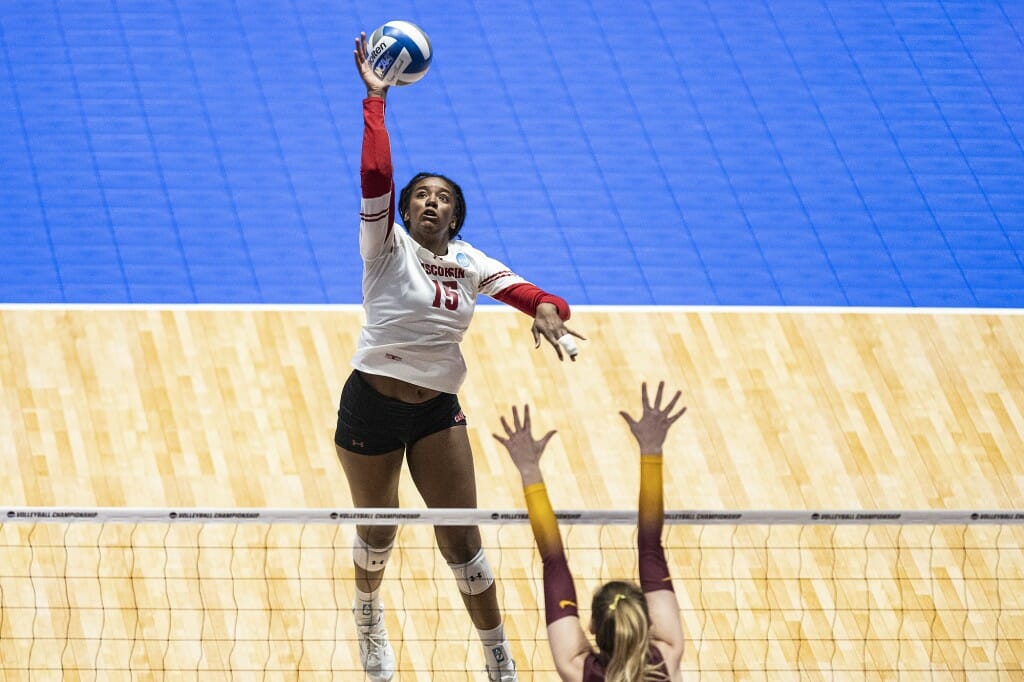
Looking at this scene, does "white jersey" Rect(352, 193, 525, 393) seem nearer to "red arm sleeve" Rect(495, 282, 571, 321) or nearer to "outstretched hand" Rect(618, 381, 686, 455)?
"red arm sleeve" Rect(495, 282, 571, 321)

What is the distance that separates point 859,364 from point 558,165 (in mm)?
2956

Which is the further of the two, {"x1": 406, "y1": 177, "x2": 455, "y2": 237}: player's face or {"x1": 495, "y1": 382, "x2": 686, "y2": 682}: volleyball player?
{"x1": 406, "y1": 177, "x2": 455, "y2": 237}: player's face

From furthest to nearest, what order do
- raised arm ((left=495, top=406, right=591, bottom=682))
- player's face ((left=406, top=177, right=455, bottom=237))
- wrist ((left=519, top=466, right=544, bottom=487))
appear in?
player's face ((left=406, top=177, right=455, bottom=237)) < wrist ((left=519, top=466, right=544, bottom=487)) < raised arm ((left=495, top=406, right=591, bottom=682))

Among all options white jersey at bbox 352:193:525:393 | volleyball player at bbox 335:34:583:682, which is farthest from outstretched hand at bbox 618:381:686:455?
white jersey at bbox 352:193:525:393

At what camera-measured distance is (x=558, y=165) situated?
452 inches

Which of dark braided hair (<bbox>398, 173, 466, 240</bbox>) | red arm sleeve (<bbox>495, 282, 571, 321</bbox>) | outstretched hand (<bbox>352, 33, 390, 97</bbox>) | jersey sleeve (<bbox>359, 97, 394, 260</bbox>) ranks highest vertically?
outstretched hand (<bbox>352, 33, 390, 97</bbox>)

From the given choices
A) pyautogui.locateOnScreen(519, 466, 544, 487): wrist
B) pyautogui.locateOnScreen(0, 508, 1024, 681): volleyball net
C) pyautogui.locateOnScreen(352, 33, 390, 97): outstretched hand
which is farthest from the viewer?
pyautogui.locateOnScreen(0, 508, 1024, 681): volleyball net

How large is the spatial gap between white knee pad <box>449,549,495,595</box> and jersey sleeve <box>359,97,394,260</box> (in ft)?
5.09

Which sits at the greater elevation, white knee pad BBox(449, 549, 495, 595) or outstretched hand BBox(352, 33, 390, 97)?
outstretched hand BBox(352, 33, 390, 97)

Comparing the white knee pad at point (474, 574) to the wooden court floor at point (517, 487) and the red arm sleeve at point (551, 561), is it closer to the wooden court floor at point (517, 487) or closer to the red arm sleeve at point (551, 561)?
the wooden court floor at point (517, 487)

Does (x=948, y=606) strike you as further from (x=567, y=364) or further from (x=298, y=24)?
(x=298, y=24)

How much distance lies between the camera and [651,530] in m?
5.00

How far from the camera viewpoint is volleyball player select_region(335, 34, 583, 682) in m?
6.32

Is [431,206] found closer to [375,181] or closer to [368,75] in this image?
[375,181]
